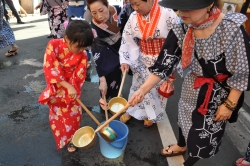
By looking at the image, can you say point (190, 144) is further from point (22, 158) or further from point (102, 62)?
point (22, 158)

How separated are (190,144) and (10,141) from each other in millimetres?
2066

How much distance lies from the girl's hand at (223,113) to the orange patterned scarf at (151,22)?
3.35 ft

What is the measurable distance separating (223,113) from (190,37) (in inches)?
24.5

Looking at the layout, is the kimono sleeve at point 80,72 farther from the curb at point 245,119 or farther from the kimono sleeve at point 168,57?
the curb at point 245,119

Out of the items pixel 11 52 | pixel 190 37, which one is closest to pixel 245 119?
pixel 190 37

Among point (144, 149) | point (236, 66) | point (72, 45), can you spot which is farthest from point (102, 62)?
point (236, 66)

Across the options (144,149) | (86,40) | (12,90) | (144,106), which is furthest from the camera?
(12,90)

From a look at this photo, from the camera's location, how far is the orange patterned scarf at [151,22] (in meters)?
2.27

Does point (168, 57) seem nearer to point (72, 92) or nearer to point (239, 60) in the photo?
point (239, 60)

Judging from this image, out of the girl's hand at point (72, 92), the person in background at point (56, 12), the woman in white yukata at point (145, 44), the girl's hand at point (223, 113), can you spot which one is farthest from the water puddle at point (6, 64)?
the girl's hand at point (223, 113)

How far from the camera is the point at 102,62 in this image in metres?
2.71

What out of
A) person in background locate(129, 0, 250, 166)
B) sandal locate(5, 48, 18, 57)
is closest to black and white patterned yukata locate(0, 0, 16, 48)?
sandal locate(5, 48, 18, 57)

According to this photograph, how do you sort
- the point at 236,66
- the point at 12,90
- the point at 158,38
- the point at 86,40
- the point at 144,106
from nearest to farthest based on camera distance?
the point at 236,66 < the point at 86,40 < the point at 158,38 < the point at 144,106 < the point at 12,90

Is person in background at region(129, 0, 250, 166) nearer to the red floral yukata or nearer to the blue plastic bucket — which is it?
the blue plastic bucket
